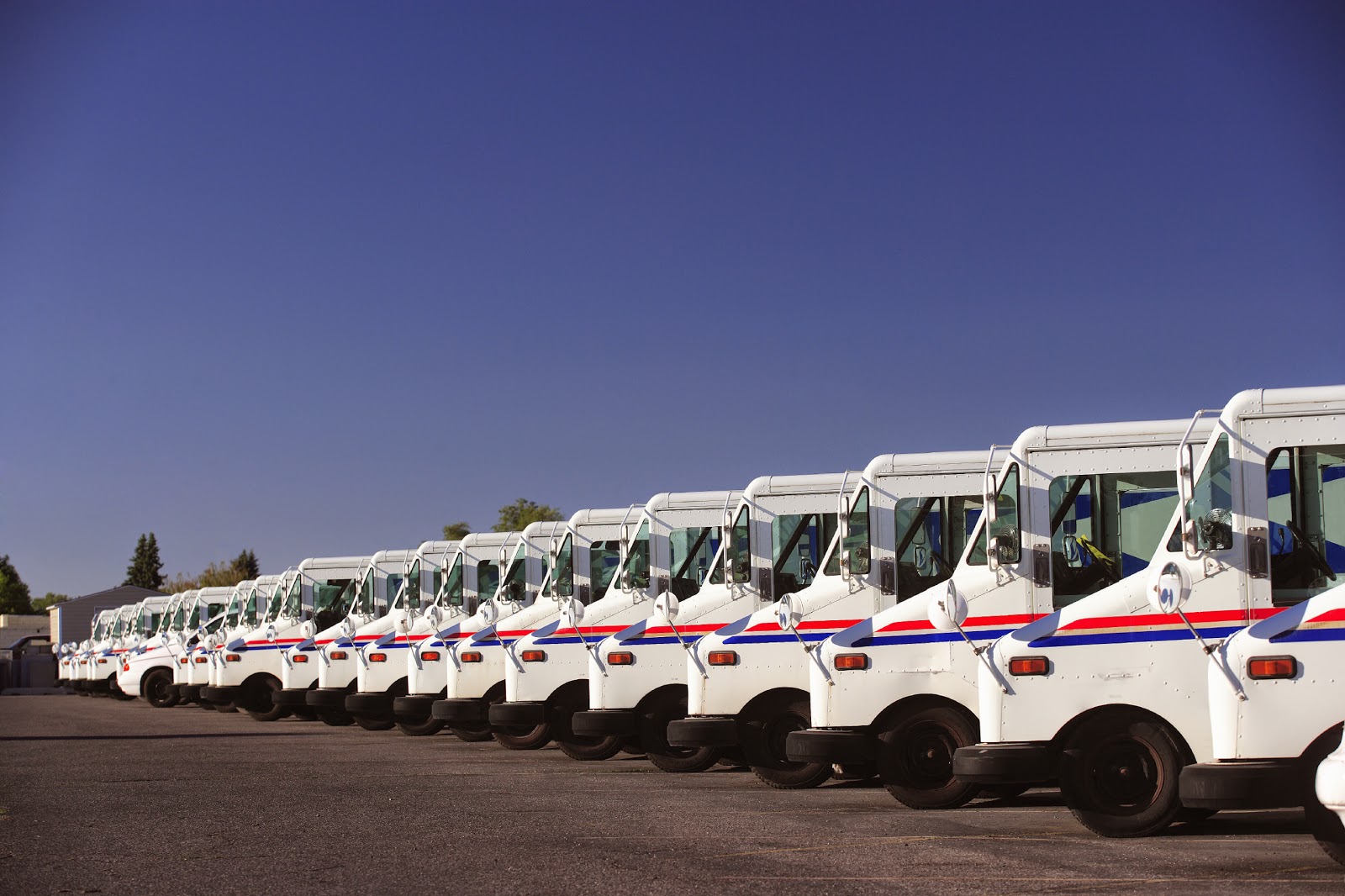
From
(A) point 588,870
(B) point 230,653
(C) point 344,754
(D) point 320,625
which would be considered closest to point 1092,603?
(A) point 588,870

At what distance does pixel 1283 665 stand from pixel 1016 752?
2.07 m

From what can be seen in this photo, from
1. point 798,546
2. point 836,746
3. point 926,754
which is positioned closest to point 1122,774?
point 926,754

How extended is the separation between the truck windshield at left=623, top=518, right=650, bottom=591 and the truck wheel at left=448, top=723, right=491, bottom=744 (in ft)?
11.8

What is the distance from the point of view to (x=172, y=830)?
1149cm

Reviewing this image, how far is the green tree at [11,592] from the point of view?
5541 inches

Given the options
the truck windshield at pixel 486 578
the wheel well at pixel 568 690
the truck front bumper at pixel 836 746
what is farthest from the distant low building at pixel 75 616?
the truck front bumper at pixel 836 746

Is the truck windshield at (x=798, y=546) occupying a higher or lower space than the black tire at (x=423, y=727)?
higher

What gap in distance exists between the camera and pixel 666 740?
16406 millimetres

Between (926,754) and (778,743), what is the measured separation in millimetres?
2207

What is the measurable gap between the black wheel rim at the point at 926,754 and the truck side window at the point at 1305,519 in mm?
3023

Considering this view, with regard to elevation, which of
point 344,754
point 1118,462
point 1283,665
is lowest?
point 344,754

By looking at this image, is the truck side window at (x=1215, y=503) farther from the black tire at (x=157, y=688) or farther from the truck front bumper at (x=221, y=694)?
the black tire at (x=157, y=688)

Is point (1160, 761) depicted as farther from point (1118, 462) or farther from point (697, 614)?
point (697, 614)

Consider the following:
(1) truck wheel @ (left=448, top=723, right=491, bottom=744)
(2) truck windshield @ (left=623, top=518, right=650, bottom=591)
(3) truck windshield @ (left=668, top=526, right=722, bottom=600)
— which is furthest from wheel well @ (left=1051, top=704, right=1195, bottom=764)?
(1) truck wheel @ (left=448, top=723, right=491, bottom=744)
